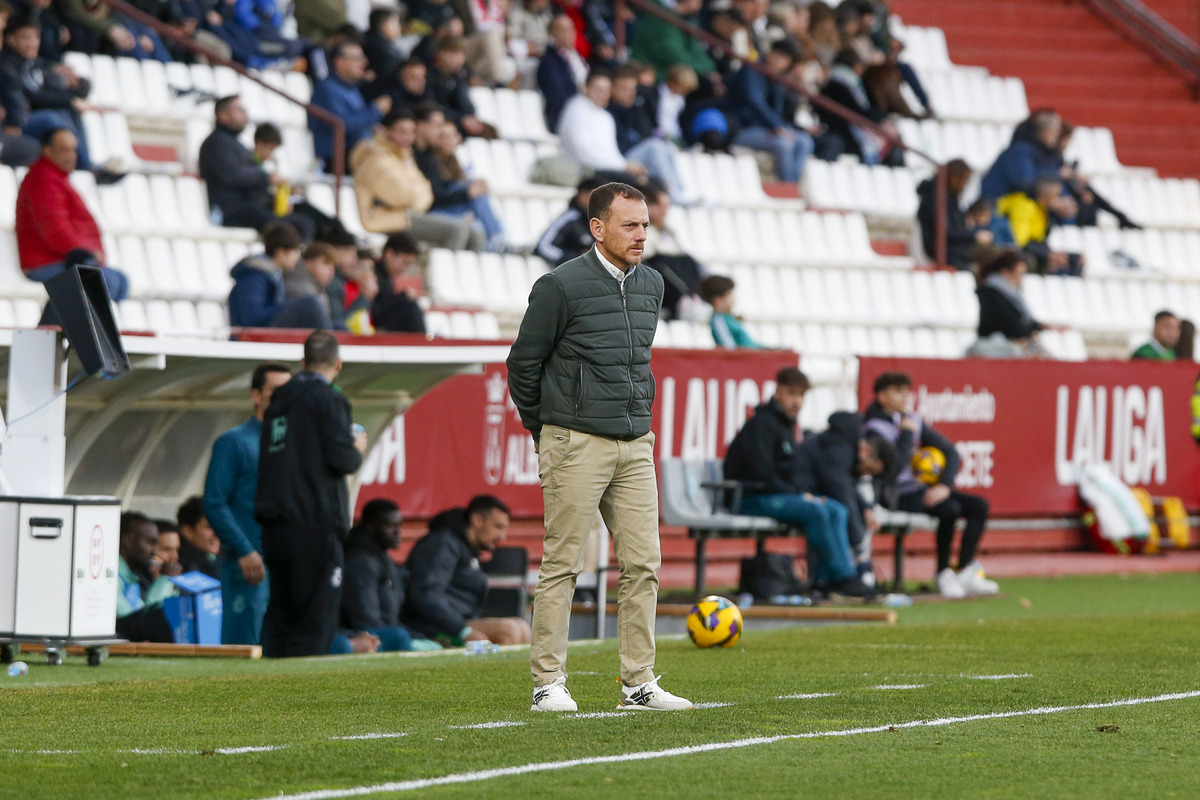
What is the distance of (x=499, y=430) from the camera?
1645 cm

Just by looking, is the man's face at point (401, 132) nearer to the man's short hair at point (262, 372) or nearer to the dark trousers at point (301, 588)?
the man's short hair at point (262, 372)

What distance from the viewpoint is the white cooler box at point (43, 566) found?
406 inches

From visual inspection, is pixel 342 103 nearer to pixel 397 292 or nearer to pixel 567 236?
pixel 567 236

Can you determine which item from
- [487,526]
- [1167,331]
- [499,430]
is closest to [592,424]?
[487,526]

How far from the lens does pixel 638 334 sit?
8148mm

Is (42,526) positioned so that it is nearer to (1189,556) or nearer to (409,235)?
(409,235)

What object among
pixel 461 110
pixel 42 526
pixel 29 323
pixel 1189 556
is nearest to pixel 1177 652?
pixel 42 526

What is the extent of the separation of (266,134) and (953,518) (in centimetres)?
679

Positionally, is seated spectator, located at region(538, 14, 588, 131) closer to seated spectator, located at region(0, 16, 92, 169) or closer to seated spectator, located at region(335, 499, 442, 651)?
seated spectator, located at region(0, 16, 92, 169)

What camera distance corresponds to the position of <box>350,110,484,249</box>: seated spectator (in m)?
18.9

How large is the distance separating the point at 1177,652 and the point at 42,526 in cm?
600

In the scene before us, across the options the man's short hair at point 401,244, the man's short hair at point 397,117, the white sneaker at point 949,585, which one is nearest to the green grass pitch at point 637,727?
the white sneaker at point 949,585

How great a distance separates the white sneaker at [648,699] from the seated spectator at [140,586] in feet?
15.2

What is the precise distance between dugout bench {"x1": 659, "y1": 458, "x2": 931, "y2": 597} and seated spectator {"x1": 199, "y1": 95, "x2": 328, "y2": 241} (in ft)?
13.5
